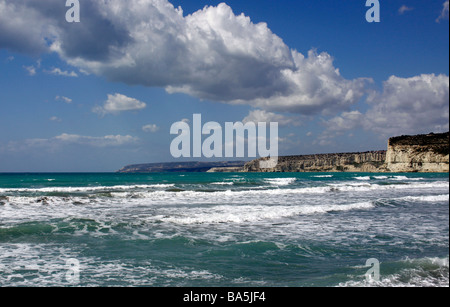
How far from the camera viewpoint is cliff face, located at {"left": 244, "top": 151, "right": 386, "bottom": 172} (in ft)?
482

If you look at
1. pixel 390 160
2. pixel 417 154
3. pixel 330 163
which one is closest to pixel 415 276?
pixel 417 154

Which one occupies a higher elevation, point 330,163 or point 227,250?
point 330,163

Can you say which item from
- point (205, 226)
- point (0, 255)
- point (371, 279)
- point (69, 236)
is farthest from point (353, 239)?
point (0, 255)

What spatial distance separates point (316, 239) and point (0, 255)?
30.1 ft

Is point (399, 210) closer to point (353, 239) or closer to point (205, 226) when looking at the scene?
point (353, 239)

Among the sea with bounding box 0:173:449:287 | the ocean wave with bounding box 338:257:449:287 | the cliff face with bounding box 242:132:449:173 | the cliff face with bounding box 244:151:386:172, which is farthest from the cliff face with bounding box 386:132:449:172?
the ocean wave with bounding box 338:257:449:287

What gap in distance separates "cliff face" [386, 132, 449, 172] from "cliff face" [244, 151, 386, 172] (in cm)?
2921

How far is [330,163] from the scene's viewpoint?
163875mm

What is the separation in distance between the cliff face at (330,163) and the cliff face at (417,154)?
29.2 meters

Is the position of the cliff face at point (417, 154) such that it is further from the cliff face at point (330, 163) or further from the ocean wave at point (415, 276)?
the ocean wave at point (415, 276)

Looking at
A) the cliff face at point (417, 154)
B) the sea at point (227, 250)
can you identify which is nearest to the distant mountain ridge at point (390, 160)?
the cliff face at point (417, 154)

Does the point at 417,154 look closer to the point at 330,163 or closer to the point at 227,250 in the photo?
the point at 330,163

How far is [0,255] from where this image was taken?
28.7 feet

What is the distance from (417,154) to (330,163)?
65.2 m
